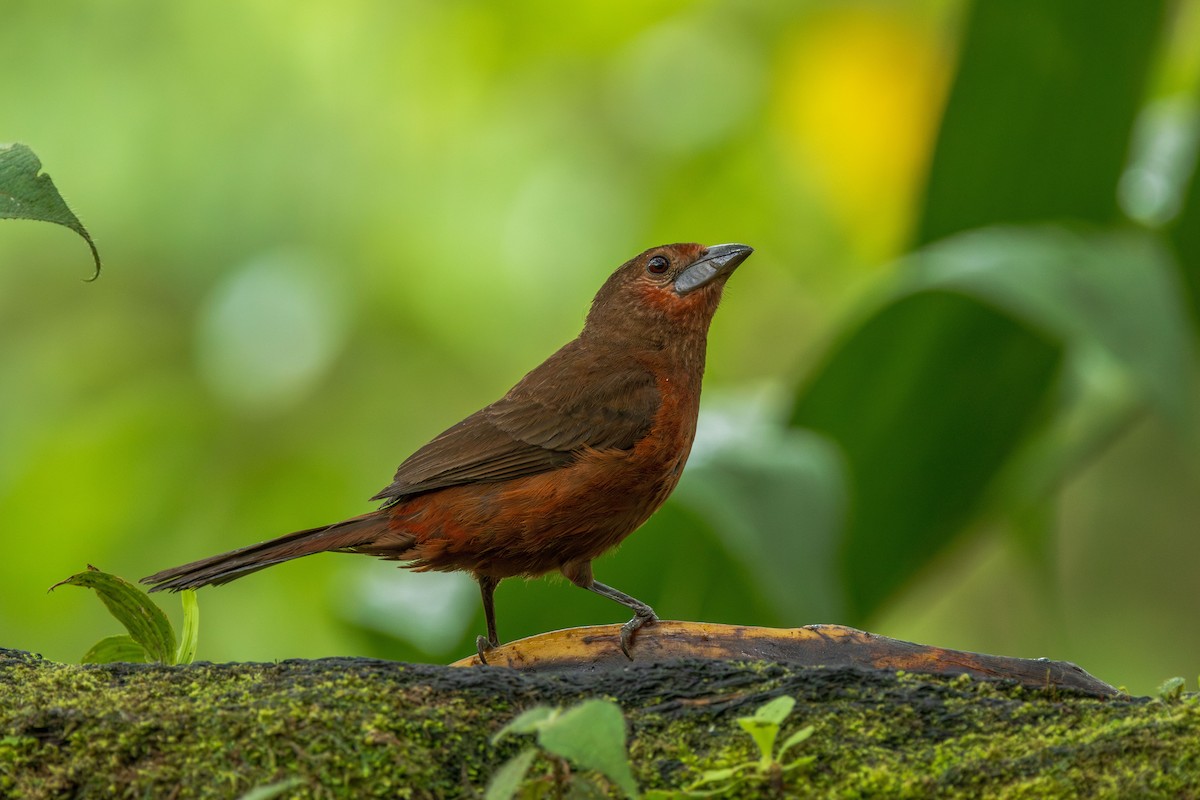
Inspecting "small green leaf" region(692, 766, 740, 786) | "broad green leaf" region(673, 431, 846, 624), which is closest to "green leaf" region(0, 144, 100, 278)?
"small green leaf" region(692, 766, 740, 786)

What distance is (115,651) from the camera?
247cm

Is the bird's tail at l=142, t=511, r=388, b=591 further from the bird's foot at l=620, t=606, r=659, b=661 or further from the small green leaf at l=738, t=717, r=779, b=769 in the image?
the small green leaf at l=738, t=717, r=779, b=769

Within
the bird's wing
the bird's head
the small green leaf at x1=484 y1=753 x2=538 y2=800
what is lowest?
the small green leaf at x1=484 y1=753 x2=538 y2=800

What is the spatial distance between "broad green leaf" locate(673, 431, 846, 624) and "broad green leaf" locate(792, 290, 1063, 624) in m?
0.76

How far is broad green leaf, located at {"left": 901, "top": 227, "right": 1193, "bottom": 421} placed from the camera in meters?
3.55

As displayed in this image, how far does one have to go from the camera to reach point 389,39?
21.3ft

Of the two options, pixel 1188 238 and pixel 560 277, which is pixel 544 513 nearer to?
pixel 1188 238

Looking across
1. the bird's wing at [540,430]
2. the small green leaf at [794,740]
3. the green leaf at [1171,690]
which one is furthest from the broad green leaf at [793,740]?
the bird's wing at [540,430]

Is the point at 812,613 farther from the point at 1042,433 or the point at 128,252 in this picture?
the point at 128,252

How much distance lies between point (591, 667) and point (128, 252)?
176 inches

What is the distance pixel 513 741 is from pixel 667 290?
2.34 metres

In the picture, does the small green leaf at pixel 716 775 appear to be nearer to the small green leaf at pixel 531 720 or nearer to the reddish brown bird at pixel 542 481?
the small green leaf at pixel 531 720

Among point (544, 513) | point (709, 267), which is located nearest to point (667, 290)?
point (709, 267)

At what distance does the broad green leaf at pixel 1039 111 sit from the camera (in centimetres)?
466
